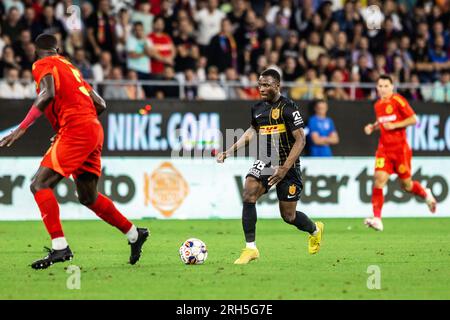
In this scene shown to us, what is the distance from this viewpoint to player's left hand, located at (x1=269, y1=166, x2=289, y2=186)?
11.4 meters

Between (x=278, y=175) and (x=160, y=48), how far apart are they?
1020 cm

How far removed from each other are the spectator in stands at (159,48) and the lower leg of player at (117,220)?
10.1 m

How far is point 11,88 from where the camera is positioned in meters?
19.7

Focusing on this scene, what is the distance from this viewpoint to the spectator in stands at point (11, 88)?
19.5m

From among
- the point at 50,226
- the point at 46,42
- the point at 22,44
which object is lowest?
the point at 50,226

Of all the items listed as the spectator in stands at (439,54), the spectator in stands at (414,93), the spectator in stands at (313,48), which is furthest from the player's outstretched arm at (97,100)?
the spectator in stands at (439,54)

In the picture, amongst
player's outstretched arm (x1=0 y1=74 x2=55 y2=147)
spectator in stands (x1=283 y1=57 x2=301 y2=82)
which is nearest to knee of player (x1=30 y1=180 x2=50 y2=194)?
player's outstretched arm (x1=0 y1=74 x2=55 y2=147)

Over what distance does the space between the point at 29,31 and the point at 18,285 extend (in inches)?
458

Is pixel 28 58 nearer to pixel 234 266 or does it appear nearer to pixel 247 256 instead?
pixel 247 256

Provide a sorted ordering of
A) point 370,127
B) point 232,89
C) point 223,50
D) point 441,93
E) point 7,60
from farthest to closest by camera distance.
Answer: point 441,93 → point 223,50 → point 232,89 → point 7,60 → point 370,127

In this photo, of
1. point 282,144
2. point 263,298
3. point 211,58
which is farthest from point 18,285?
point 211,58

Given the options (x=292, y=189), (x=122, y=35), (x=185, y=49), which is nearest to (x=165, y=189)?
(x=185, y=49)

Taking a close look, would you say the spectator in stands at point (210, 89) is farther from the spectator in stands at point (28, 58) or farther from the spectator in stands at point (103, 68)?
the spectator in stands at point (28, 58)

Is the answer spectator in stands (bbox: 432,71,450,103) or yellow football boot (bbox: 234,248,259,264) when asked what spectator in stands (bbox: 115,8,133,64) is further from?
yellow football boot (bbox: 234,248,259,264)
